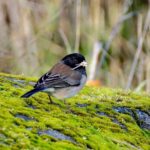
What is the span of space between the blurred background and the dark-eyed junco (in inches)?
126

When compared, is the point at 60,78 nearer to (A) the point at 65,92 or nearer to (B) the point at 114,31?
(A) the point at 65,92

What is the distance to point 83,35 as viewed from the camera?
1030 centimetres

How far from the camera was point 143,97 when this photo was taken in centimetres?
650

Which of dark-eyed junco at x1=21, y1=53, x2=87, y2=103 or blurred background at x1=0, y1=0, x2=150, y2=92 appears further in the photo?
blurred background at x1=0, y1=0, x2=150, y2=92

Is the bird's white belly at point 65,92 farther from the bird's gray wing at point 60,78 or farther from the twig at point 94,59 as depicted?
the twig at point 94,59

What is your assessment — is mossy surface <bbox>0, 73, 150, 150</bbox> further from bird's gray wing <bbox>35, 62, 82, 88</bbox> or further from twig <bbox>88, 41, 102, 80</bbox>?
twig <bbox>88, 41, 102, 80</bbox>

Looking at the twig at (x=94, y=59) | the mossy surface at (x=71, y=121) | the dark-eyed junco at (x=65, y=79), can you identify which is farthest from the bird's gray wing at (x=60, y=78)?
the twig at (x=94, y=59)

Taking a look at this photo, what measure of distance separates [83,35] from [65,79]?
4.34 meters

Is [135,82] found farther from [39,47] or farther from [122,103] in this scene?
[122,103]

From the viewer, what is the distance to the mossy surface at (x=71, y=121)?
4156mm

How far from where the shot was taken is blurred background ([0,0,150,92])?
9766mm

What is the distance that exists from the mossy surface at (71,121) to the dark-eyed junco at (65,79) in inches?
4.4

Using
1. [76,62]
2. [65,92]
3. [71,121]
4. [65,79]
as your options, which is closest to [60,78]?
[65,79]

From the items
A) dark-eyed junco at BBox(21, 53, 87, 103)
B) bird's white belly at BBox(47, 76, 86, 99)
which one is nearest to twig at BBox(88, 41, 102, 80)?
dark-eyed junco at BBox(21, 53, 87, 103)
